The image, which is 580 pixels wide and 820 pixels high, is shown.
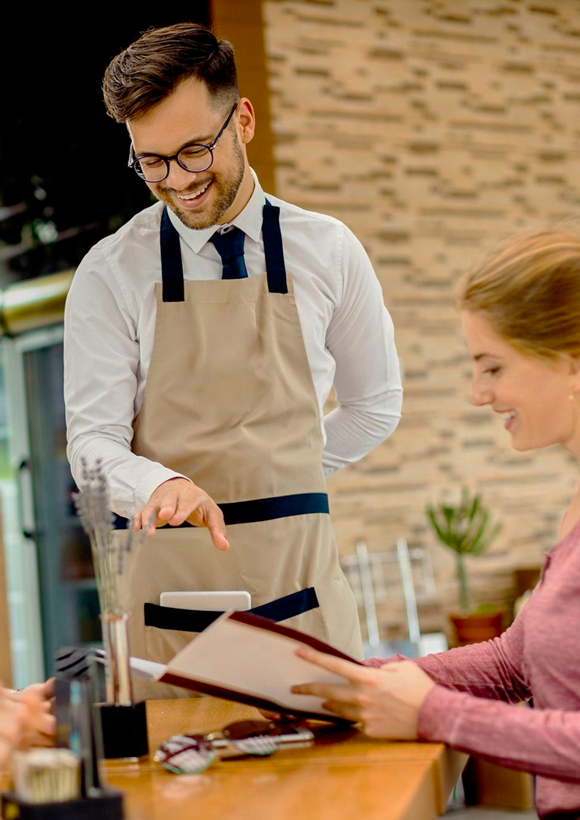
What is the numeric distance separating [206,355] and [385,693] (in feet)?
2.73

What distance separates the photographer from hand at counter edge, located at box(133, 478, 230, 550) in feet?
4.99

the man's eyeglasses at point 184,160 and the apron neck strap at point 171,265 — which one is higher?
the man's eyeglasses at point 184,160

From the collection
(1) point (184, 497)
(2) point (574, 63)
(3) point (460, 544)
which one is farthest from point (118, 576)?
(2) point (574, 63)

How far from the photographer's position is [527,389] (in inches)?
56.4

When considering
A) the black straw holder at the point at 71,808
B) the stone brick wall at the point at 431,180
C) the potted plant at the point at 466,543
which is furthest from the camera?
the stone brick wall at the point at 431,180

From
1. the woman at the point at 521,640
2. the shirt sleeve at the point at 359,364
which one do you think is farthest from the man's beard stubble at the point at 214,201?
the woman at the point at 521,640

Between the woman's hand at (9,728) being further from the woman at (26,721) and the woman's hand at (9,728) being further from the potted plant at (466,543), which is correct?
the potted plant at (466,543)

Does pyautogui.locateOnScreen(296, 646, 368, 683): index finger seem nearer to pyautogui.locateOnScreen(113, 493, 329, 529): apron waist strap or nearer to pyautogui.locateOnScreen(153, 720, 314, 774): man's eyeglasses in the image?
pyautogui.locateOnScreen(153, 720, 314, 774): man's eyeglasses

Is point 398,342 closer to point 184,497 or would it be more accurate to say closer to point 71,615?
point 71,615

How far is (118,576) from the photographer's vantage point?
4.09 ft

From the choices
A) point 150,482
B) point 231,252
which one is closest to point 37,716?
point 150,482

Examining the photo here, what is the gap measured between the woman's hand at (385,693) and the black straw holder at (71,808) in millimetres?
343

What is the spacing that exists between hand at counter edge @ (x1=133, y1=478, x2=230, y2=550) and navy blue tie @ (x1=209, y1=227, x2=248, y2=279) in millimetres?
497

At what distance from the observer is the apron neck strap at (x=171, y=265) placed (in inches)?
76.6
